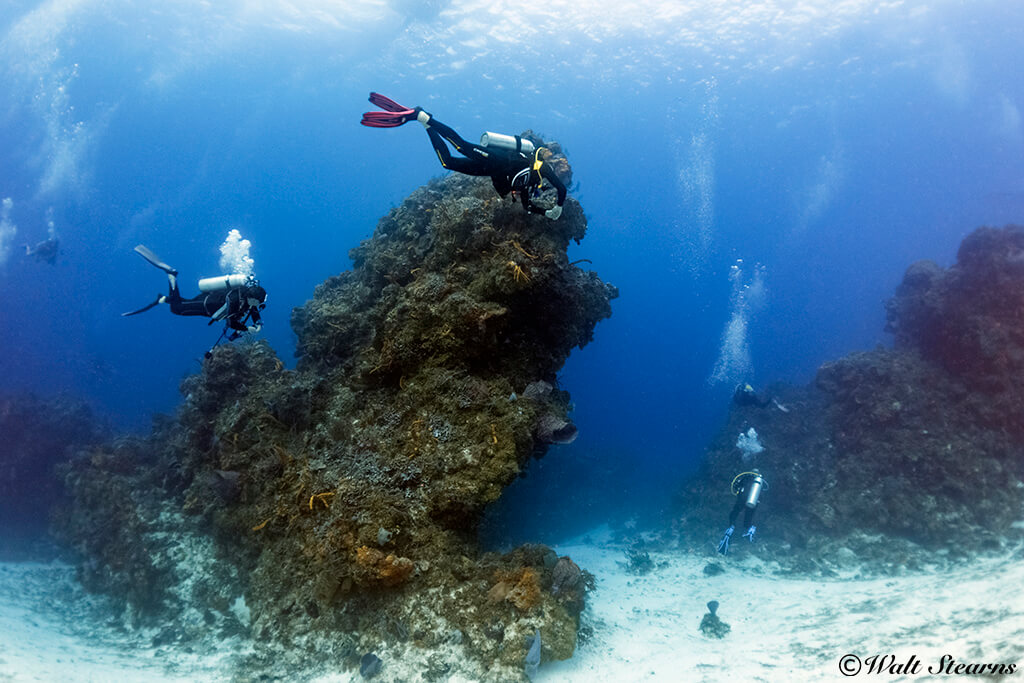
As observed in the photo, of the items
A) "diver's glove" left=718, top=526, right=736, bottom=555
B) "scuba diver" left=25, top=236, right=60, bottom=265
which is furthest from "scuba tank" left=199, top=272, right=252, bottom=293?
"scuba diver" left=25, top=236, right=60, bottom=265

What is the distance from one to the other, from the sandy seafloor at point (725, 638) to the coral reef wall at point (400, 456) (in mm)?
694

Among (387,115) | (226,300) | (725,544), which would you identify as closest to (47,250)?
(226,300)

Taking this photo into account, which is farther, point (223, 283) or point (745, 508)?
point (745, 508)

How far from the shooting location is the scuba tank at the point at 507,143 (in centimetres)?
635

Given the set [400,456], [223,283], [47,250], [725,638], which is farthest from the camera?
[47,250]

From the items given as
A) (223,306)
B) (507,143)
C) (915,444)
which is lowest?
(223,306)

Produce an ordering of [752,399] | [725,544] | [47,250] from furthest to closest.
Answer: [47,250] → [752,399] → [725,544]

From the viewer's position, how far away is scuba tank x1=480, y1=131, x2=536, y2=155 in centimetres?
635

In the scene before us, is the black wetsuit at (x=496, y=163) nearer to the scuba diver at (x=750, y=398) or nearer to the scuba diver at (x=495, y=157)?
the scuba diver at (x=495, y=157)

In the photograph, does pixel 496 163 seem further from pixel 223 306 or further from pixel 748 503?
pixel 748 503

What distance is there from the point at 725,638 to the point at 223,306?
11.3 metres

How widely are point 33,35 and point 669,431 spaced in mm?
64493

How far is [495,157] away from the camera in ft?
21.1

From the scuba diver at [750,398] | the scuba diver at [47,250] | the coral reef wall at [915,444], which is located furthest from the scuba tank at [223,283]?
the scuba diver at [47,250]
